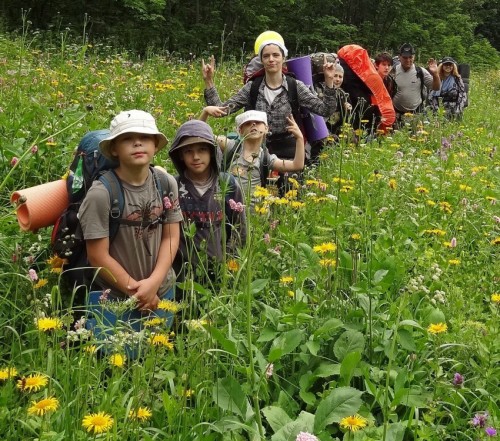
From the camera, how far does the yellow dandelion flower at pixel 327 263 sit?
2684 millimetres

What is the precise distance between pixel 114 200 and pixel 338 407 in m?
1.68

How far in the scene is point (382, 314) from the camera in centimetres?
261

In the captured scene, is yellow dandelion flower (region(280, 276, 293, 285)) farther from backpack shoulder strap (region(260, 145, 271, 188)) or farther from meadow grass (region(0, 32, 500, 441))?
backpack shoulder strap (region(260, 145, 271, 188))

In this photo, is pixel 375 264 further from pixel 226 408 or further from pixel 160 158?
pixel 160 158

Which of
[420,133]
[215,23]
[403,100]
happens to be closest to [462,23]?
[215,23]

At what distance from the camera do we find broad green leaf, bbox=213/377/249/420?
1902 millimetres

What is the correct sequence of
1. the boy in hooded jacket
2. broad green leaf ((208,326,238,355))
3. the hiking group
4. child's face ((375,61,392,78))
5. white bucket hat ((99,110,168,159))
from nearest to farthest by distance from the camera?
broad green leaf ((208,326,238,355))
the hiking group
white bucket hat ((99,110,168,159))
the boy in hooded jacket
child's face ((375,61,392,78))

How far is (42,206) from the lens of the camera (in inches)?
125

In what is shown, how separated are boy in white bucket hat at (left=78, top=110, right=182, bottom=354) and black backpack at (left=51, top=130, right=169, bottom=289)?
0.07 feet

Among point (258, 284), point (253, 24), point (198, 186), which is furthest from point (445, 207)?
point (253, 24)

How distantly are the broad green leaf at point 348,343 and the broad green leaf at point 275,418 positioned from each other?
1.68 ft

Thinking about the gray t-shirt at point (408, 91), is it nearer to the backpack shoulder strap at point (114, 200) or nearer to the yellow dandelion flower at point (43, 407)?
the backpack shoulder strap at point (114, 200)

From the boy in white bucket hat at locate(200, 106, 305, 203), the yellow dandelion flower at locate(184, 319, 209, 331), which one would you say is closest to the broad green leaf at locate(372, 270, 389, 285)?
the yellow dandelion flower at locate(184, 319, 209, 331)

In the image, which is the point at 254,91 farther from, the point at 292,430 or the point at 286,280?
the point at 292,430
